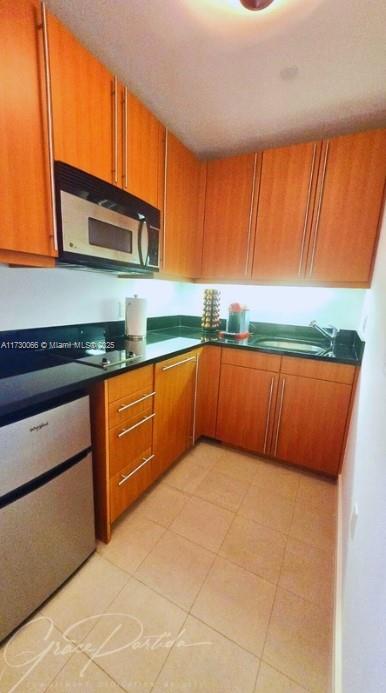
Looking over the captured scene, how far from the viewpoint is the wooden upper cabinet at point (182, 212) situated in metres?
1.85

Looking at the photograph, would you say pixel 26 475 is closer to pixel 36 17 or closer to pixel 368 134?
pixel 36 17

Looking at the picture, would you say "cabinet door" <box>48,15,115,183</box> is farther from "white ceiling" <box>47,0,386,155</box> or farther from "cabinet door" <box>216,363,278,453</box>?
"cabinet door" <box>216,363,278,453</box>

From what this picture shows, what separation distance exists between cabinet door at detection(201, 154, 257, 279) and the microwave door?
0.84 metres

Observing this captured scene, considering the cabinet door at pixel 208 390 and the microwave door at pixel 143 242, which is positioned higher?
the microwave door at pixel 143 242

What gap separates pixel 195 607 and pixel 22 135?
1958mm

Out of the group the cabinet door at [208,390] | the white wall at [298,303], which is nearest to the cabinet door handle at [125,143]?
the cabinet door at [208,390]

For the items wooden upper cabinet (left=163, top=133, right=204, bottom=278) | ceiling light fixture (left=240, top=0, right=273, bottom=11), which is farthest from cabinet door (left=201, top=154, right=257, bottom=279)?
ceiling light fixture (left=240, top=0, right=273, bottom=11)

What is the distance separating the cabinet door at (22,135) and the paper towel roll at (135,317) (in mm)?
728

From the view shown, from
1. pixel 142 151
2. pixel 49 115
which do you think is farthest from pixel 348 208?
pixel 49 115

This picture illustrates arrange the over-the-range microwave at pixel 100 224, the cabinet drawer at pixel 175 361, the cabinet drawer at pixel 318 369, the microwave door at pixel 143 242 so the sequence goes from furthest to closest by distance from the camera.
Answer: the cabinet drawer at pixel 318 369 → the cabinet drawer at pixel 175 361 → the microwave door at pixel 143 242 → the over-the-range microwave at pixel 100 224

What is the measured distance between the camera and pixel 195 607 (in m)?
1.13

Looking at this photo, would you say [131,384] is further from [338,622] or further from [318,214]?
[318,214]

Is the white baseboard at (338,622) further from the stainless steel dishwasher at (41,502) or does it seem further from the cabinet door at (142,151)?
the cabinet door at (142,151)

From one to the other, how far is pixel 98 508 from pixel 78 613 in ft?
1.25
